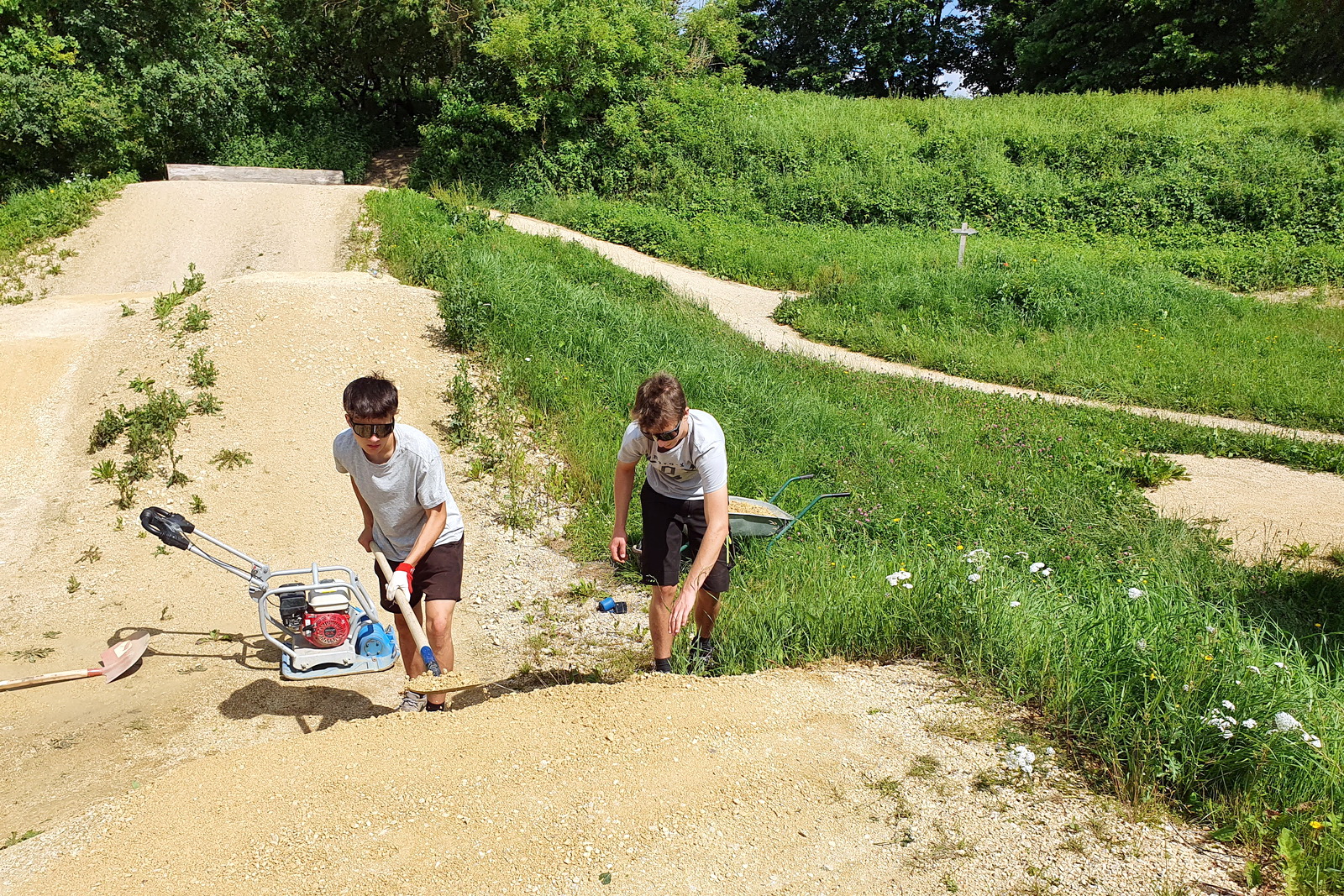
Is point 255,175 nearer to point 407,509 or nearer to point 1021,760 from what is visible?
point 407,509

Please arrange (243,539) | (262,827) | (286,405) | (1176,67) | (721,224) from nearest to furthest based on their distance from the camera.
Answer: (262,827) → (243,539) → (286,405) → (721,224) → (1176,67)

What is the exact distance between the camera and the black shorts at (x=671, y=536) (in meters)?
4.38

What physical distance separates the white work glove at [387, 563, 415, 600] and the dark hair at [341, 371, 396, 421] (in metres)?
0.67

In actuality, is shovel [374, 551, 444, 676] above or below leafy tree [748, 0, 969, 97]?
below

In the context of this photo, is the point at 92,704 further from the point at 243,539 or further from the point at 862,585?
the point at 862,585

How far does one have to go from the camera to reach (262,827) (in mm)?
3258

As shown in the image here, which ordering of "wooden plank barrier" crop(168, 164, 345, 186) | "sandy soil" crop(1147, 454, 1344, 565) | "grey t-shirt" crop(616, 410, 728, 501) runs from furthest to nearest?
"wooden plank barrier" crop(168, 164, 345, 186)
"sandy soil" crop(1147, 454, 1344, 565)
"grey t-shirt" crop(616, 410, 728, 501)

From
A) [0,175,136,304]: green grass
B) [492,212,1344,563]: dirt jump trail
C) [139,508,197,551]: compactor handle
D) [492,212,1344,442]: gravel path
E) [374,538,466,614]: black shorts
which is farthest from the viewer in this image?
[0,175,136,304]: green grass

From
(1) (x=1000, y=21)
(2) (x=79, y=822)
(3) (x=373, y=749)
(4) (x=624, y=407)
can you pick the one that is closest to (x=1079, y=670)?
(3) (x=373, y=749)

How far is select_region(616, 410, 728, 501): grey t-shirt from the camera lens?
4055mm

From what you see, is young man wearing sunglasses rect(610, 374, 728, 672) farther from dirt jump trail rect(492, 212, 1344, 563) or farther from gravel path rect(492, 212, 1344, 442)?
gravel path rect(492, 212, 1344, 442)

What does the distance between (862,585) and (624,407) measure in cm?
437

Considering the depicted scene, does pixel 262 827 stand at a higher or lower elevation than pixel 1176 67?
lower

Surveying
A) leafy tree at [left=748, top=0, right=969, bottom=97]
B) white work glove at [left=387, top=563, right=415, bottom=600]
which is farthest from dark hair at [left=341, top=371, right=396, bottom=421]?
leafy tree at [left=748, top=0, right=969, bottom=97]
